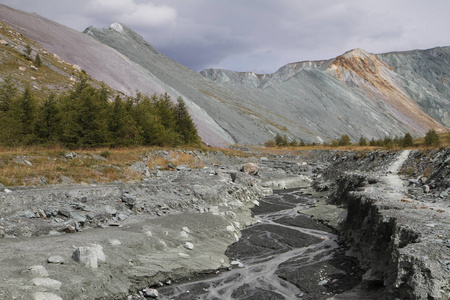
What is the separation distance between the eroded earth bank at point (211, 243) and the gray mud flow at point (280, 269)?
6 centimetres

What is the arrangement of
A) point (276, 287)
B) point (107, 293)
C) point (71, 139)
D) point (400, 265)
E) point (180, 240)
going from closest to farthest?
point (400, 265)
point (107, 293)
point (276, 287)
point (180, 240)
point (71, 139)

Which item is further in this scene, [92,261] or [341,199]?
[341,199]

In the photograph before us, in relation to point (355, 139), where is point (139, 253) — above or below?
below

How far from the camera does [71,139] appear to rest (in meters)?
31.6

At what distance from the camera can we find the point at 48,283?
862 cm

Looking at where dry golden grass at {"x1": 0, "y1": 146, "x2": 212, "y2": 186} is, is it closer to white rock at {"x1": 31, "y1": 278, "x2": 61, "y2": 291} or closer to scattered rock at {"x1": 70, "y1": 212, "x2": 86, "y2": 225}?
scattered rock at {"x1": 70, "y1": 212, "x2": 86, "y2": 225}

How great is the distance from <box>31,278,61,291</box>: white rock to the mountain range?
76808mm

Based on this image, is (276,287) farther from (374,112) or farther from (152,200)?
(374,112)

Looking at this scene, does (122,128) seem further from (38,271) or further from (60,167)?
(38,271)

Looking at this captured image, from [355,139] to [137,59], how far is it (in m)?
114

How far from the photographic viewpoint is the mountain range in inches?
3996

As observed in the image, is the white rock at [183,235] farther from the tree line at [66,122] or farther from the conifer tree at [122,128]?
the conifer tree at [122,128]

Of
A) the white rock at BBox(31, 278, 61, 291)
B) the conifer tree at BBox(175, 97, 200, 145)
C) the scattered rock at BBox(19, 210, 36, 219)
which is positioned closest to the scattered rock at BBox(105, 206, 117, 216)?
the scattered rock at BBox(19, 210, 36, 219)

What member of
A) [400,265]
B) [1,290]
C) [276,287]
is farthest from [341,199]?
[1,290]
